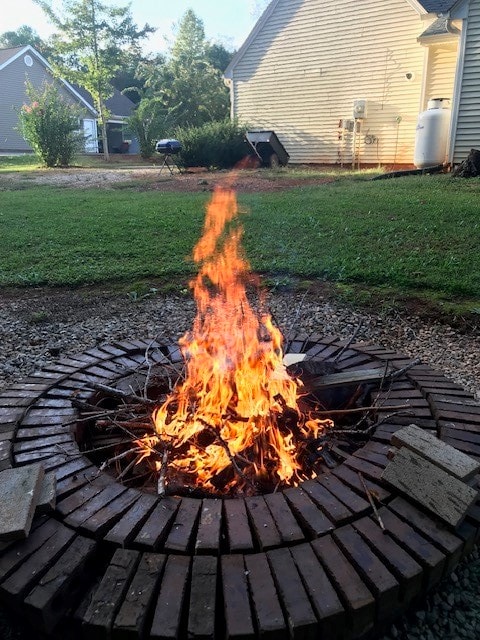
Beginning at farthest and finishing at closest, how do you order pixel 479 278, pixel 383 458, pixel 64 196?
pixel 64 196, pixel 479 278, pixel 383 458

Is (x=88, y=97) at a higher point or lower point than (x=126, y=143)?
higher

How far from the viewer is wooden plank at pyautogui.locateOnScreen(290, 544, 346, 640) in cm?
146


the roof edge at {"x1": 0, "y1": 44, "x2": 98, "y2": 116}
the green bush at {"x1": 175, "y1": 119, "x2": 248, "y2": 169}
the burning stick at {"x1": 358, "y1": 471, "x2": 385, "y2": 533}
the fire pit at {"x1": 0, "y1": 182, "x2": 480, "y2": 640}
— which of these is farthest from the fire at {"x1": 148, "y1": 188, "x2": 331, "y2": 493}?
the roof edge at {"x1": 0, "y1": 44, "x2": 98, "y2": 116}

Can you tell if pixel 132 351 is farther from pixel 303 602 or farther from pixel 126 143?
pixel 126 143

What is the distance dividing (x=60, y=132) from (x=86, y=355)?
18.5 metres

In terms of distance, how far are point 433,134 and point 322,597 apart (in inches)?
529

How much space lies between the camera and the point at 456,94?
12.5m

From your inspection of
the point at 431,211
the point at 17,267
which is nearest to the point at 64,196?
the point at 17,267

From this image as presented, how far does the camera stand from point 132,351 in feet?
10.1

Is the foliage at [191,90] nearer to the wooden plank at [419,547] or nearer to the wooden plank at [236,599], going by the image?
the wooden plank at [419,547]

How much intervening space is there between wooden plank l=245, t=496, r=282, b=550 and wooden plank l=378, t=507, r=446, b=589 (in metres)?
0.39

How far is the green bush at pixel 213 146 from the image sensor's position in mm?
16344

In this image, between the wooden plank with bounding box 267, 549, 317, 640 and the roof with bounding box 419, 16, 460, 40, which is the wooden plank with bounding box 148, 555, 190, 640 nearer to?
the wooden plank with bounding box 267, 549, 317, 640

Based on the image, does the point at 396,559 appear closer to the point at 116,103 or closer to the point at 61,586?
the point at 61,586
